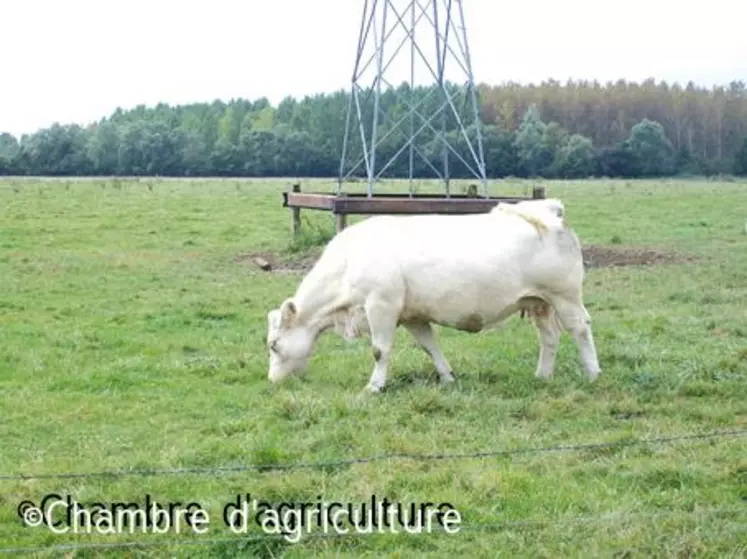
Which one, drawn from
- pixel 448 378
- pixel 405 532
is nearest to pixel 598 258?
pixel 448 378

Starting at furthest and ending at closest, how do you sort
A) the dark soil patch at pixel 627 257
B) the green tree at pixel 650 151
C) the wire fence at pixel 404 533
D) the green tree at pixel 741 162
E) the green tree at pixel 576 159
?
1. the green tree at pixel 741 162
2. the green tree at pixel 650 151
3. the green tree at pixel 576 159
4. the dark soil patch at pixel 627 257
5. the wire fence at pixel 404 533

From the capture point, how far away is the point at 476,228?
33.7 feet

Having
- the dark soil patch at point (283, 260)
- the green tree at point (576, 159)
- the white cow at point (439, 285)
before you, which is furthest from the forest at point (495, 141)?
the white cow at point (439, 285)

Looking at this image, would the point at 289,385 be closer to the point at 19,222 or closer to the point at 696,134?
the point at 19,222

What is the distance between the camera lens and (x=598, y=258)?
2080cm

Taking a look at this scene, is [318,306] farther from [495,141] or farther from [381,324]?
[495,141]

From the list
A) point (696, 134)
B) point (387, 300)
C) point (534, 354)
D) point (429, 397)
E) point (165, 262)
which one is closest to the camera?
point (429, 397)

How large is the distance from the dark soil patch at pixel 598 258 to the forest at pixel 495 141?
1456 inches

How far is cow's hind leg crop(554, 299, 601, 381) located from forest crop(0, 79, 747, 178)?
4864 centimetres

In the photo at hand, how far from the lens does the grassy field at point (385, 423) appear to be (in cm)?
606

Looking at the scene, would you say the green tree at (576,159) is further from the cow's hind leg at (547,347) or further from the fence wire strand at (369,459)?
the fence wire strand at (369,459)

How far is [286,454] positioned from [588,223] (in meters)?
23.9

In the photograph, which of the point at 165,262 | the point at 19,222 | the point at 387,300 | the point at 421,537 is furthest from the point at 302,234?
the point at 421,537

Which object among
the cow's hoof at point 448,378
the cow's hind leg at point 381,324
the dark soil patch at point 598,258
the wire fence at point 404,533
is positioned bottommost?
the wire fence at point 404,533
